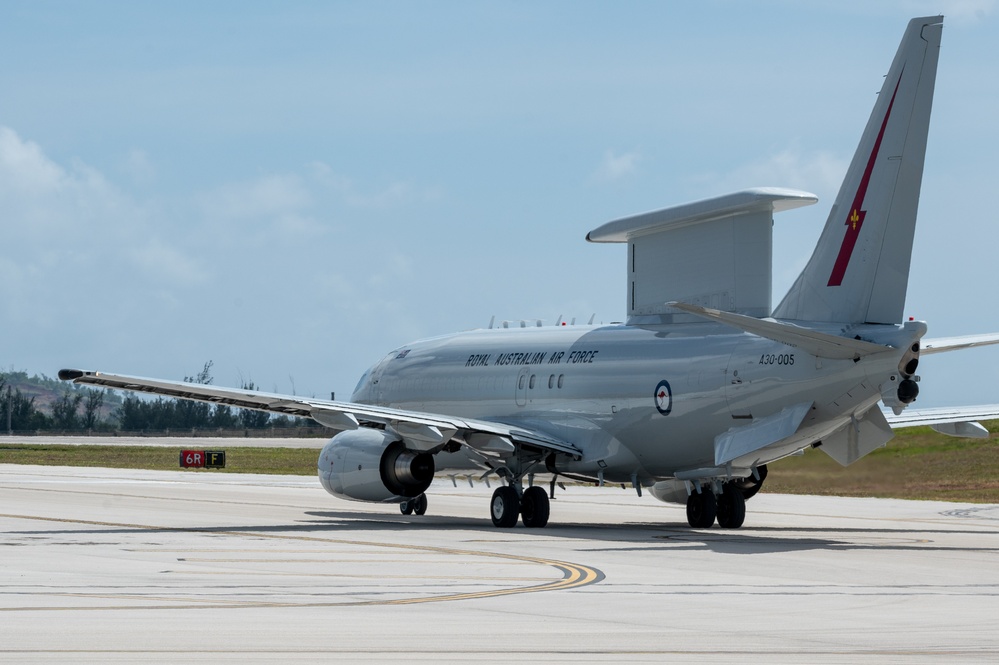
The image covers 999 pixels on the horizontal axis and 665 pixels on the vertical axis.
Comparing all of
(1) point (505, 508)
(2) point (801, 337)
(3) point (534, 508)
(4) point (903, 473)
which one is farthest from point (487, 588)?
(4) point (903, 473)

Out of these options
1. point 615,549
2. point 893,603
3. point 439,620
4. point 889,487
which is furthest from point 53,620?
point 889,487

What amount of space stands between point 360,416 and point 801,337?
891 cm

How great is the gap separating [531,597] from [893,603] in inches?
151

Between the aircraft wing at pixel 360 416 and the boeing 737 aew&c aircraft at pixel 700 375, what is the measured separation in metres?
0.05

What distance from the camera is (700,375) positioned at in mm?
26672

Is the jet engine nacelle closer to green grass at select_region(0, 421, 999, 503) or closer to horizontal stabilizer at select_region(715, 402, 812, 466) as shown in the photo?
horizontal stabilizer at select_region(715, 402, 812, 466)

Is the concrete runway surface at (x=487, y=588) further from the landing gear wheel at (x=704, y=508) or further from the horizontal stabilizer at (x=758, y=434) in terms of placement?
the horizontal stabilizer at (x=758, y=434)

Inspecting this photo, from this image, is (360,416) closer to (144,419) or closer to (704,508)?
(704,508)

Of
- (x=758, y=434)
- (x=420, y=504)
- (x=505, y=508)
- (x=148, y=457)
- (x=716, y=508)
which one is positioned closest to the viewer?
(x=758, y=434)

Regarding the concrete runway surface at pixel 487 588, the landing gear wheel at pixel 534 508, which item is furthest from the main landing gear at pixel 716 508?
the landing gear wheel at pixel 534 508

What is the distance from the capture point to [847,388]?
23734 mm

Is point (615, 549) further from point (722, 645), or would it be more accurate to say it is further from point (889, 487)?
point (722, 645)

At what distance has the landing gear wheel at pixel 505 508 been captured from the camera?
28.7m

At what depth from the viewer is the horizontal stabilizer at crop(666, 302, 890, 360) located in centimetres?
2228
